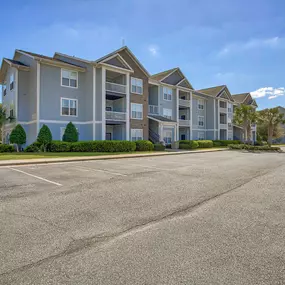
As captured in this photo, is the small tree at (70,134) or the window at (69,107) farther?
the window at (69,107)

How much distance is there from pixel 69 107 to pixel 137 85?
9412 millimetres

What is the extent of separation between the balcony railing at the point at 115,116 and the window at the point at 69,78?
4.95m

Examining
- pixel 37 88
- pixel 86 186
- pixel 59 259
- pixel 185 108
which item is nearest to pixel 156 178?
pixel 86 186

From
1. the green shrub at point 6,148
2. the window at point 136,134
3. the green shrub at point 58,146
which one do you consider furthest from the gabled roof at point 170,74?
the green shrub at point 6,148

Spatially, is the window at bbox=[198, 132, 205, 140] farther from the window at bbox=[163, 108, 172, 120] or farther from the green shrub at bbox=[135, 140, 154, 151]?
the green shrub at bbox=[135, 140, 154, 151]

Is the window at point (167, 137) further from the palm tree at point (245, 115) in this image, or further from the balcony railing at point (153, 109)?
the palm tree at point (245, 115)

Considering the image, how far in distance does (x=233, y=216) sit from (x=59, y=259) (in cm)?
366

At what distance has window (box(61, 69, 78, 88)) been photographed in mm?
25141

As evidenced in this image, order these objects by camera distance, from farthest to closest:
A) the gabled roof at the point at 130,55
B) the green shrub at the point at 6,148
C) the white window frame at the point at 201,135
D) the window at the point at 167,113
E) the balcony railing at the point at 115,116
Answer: the white window frame at the point at 201,135 → the window at the point at 167,113 → the balcony railing at the point at 115,116 → the gabled roof at the point at 130,55 → the green shrub at the point at 6,148

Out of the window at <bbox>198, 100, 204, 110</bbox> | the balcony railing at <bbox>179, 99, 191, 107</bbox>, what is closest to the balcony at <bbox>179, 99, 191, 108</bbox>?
the balcony railing at <bbox>179, 99, 191, 107</bbox>

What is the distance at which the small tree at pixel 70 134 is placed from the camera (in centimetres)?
2388

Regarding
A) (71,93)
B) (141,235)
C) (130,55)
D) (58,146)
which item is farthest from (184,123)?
(141,235)

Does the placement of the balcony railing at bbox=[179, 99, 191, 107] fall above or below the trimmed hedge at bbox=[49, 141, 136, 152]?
above

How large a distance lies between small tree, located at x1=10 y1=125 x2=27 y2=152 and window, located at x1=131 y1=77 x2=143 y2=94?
13838mm
